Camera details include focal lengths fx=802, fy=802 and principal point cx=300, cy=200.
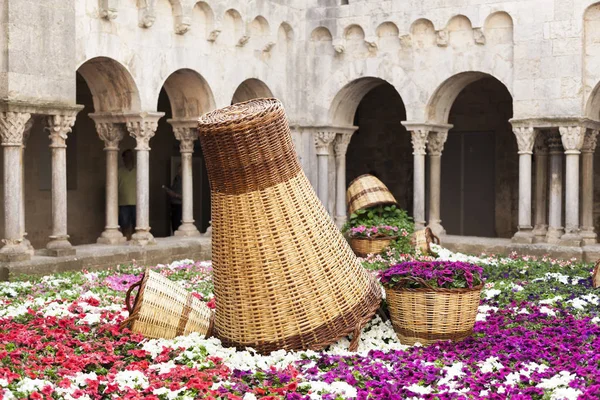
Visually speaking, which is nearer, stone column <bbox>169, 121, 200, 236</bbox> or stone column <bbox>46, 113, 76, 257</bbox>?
stone column <bbox>46, 113, 76, 257</bbox>

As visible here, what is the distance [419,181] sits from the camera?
13.6m

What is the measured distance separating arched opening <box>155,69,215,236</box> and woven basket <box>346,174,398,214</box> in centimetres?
281

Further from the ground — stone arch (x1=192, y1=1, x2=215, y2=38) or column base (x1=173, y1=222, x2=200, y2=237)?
stone arch (x1=192, y1=1, x2=215, y2=38)

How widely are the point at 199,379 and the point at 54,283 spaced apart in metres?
4.23

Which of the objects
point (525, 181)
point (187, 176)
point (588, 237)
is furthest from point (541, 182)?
point (187, 176)

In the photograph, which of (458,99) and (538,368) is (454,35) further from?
(538,368)

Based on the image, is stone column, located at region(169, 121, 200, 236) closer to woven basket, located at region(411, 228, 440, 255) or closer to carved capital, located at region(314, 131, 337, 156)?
carved capital, located at region(314, 131, 337, 156)

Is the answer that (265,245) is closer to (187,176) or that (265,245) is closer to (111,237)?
(111,237)

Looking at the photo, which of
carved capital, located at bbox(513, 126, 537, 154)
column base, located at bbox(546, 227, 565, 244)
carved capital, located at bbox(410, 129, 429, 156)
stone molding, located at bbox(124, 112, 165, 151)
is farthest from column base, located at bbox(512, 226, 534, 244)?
stone molding, located at bbox(124, 112, 165, 151)

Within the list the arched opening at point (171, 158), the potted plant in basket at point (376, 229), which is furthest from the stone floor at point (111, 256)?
the potted plant in basket at point (376, 229)

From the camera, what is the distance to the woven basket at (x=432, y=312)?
5531mm

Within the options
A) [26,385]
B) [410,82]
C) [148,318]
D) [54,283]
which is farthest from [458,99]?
[26,385]

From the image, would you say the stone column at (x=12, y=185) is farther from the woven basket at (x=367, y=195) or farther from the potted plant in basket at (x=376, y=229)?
the woven basket at (x=367, y=195)

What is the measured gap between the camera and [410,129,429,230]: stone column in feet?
44.3
